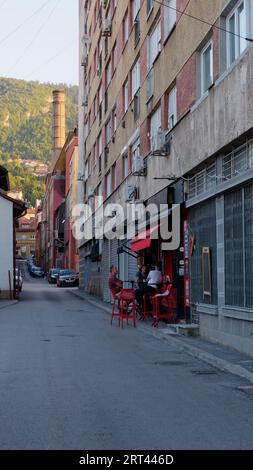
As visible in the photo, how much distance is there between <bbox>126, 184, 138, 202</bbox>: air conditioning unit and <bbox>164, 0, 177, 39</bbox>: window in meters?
6.53

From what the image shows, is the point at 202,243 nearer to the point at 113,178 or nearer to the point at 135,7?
the point at 135,7

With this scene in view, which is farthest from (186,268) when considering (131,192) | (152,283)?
(131,192)

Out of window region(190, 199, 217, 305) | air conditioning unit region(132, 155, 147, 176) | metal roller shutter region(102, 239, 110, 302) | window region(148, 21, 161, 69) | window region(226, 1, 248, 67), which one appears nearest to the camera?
window region(226, 1, 248, 67)

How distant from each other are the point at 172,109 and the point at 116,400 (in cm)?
1199

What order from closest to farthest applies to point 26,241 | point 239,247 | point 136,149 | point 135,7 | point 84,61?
point 239,247 < point 136,149 < point 135,7 < point 84,61 < point 26,241

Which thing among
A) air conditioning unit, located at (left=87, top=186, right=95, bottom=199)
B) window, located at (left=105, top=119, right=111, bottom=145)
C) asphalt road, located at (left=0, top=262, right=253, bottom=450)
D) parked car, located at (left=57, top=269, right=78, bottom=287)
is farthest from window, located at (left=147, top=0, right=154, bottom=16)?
parked car, located at (left=57, top=269, right=78, bottom=287)

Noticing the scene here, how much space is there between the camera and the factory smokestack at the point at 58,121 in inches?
3359

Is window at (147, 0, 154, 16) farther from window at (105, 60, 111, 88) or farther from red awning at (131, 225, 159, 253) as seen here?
window at (105, 60, 111, 88)

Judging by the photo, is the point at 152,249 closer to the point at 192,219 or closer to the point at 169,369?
the point at 192,219

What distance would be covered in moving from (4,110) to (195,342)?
17911cm

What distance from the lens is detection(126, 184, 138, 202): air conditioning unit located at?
2378cm

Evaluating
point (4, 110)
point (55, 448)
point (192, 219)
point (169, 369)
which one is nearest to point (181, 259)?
point (192, 219)

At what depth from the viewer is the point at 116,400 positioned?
7.77 meters

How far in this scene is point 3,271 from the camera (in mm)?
36938
